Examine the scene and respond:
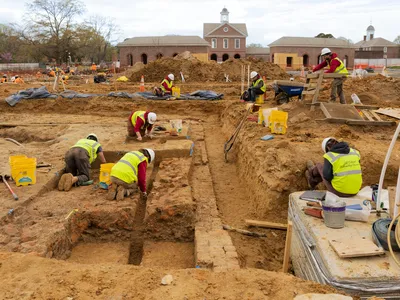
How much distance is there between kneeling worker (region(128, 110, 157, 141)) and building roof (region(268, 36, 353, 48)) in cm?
4560

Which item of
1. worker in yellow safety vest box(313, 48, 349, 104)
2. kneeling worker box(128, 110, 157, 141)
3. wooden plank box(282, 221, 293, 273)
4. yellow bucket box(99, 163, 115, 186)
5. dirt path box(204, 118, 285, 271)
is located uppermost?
worker in yellow safety vest box(313, 48, 349, 104)

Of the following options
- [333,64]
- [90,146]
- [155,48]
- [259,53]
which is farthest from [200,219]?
[259,53]

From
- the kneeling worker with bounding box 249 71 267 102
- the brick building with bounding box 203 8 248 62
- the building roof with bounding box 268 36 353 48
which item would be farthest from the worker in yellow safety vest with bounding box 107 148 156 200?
the brick building with bounding box 203 8 248 62

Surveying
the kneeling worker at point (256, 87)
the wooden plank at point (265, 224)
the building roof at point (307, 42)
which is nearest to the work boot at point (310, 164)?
the wooden plank at point (265, 224)

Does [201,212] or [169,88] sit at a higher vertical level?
[169,88]

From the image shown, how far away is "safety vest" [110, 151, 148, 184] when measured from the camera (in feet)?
20.5

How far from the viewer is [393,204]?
13.4 ft

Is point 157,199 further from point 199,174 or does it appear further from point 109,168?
point 199,174

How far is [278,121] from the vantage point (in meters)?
8.52

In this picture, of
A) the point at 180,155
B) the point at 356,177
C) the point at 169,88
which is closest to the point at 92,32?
the point at 169,88

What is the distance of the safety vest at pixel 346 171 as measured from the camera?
5.16m

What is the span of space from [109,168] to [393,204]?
15.4 feet

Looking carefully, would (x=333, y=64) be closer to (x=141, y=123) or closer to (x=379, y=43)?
(x=141, y=123)

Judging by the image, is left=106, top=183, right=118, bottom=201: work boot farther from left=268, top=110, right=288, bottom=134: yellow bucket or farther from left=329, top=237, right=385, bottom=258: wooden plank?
left=268, top=110, right=288, bottom=134: yellow bucket
